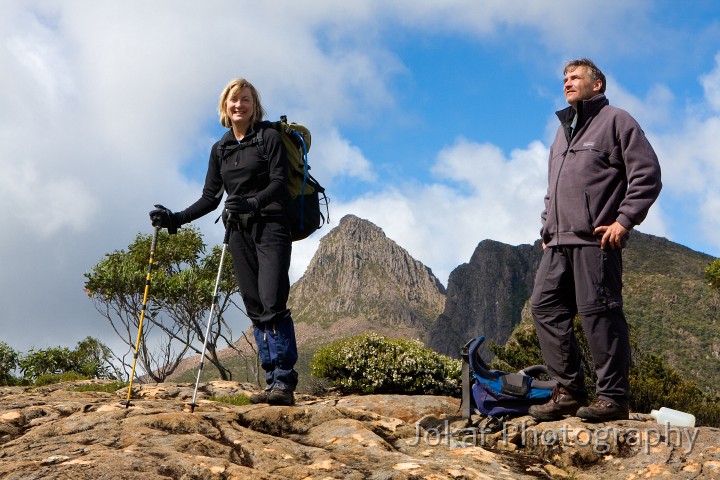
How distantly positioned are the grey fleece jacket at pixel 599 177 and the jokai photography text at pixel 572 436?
5.21ft

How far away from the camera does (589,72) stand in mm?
5820

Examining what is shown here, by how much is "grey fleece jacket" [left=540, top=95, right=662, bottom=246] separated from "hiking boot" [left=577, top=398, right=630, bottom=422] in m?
1.39

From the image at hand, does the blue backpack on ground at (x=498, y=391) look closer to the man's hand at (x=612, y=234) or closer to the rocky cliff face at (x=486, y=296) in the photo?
the man's hand at (x=612, y=234)

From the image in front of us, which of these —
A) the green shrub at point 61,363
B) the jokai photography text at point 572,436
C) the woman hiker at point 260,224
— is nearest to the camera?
the jokai photography text at point 572,436

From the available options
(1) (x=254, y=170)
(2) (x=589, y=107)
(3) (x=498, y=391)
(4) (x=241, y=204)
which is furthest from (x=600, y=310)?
(1) (x=254, y=170)

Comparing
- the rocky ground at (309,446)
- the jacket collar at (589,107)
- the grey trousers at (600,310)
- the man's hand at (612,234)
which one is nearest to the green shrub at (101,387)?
the rocky ground at (309,446)

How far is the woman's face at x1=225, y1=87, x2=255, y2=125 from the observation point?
632 cm

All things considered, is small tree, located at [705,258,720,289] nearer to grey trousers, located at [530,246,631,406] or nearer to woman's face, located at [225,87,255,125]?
grey trousers, located at [530,246,631,406]

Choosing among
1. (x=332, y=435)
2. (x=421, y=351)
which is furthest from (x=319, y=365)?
(x=332, y=435)

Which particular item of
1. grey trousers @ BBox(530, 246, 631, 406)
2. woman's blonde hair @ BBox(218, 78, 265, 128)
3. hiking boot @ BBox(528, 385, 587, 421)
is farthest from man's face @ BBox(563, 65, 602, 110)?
woman's blonde hair @ BBox(218, 78, 265, 128)

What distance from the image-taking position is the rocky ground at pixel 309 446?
3.88 m

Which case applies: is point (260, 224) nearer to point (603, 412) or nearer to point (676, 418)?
point (603, 412)

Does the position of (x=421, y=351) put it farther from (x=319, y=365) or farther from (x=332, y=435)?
(x=332, y=435)

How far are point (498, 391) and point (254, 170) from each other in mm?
3240
